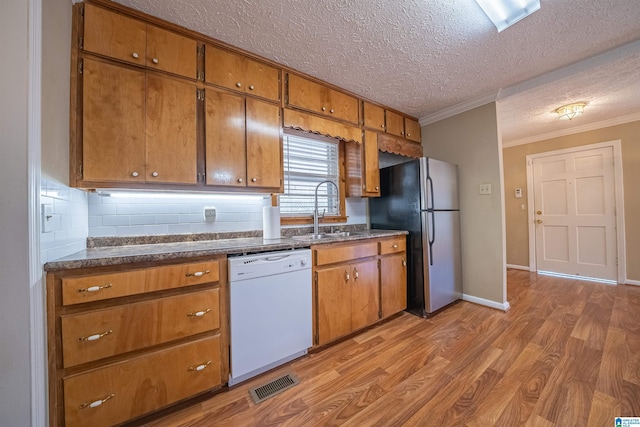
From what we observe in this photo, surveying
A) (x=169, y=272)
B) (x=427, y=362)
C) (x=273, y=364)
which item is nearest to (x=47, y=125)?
(x=169, y=272)

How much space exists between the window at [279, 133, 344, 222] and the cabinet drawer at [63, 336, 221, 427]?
1355mm

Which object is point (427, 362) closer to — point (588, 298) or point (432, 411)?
point (432, 411)

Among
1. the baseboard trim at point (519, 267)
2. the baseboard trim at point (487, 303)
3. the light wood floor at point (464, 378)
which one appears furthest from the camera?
the baseboard trim at point (519, 267)

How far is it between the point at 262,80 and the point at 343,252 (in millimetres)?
Result: 1568

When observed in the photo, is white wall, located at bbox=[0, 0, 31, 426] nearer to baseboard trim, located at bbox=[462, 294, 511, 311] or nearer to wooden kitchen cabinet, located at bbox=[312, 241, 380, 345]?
wooden kitchen cabinet, located at bbox=[312, 241, 380, 345]

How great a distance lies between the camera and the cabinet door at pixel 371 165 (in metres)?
2.58

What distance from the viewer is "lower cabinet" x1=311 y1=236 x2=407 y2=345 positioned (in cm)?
184

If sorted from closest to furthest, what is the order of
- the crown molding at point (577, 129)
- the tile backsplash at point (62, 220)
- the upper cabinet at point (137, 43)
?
the tile backsplash at point (62, 220) < the upper cabinet at point (137, 43) < the crown molding at point (577, 129)

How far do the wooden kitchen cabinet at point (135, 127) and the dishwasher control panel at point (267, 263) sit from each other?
26.9 inches

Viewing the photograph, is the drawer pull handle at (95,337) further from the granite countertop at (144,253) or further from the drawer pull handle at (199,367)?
the drawer pull handle at (199,367)

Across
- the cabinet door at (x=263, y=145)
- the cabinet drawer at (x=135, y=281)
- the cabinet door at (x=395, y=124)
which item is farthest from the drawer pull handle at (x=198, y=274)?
the cabinet door at (x=395, y=124)

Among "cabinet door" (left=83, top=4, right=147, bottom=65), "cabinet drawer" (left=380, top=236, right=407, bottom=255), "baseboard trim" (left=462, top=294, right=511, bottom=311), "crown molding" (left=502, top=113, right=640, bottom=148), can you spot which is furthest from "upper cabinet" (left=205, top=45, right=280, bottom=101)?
"crown molding" (left=502, top=113, right=640, bottom=148)

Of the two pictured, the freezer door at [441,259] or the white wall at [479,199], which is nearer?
the freezer door at [441,259]

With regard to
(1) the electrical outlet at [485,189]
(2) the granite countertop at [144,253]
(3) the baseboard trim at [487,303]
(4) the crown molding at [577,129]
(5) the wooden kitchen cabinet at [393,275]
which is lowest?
(3) the baseboard trim at [487,303]
